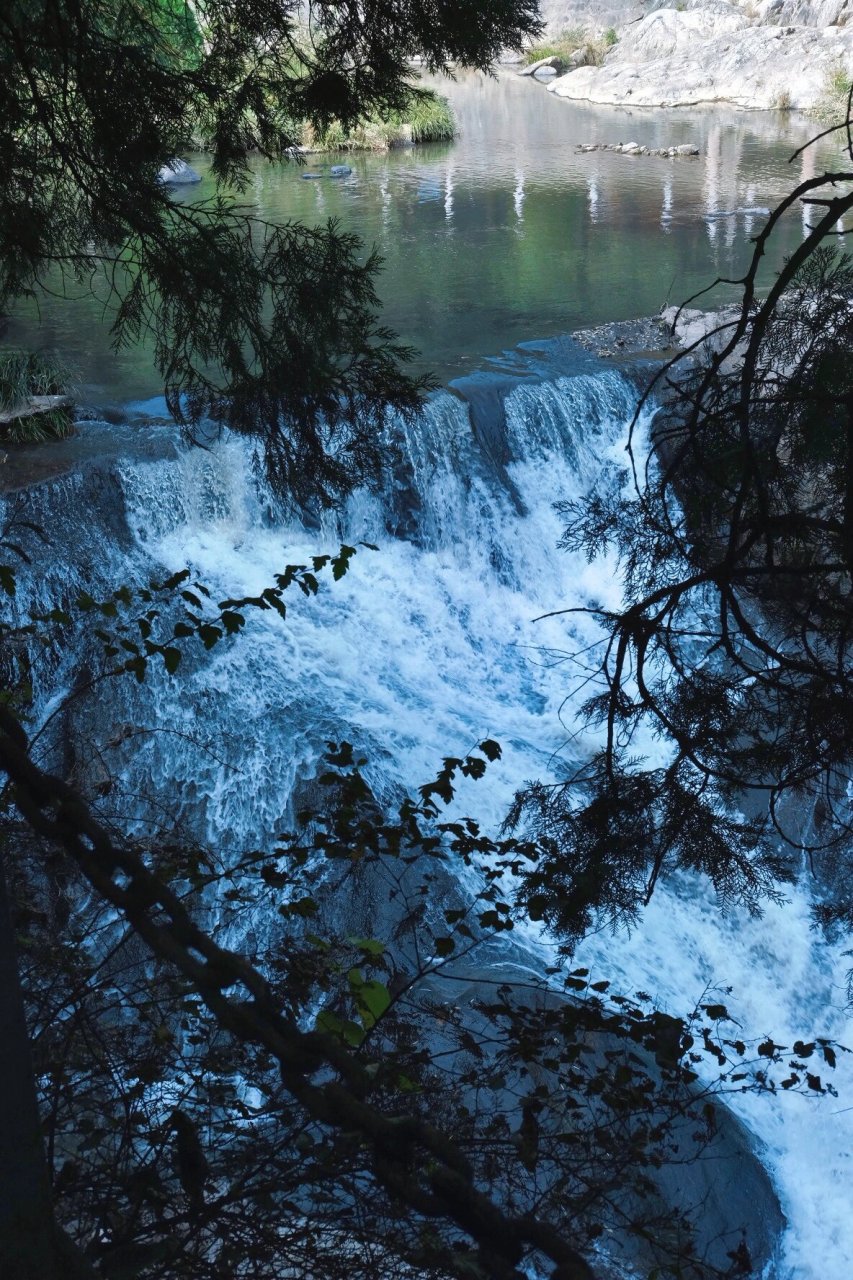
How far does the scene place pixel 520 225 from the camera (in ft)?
46.5

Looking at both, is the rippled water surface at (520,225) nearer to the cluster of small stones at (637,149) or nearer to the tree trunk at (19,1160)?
the cluster of small stones at (637,149)

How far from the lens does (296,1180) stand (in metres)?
1.51

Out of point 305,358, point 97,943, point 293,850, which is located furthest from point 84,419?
point 293,850

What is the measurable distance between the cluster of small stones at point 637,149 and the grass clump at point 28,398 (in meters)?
14.2

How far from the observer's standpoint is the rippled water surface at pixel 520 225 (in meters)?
10.3

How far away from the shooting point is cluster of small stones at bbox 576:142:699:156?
19.1m

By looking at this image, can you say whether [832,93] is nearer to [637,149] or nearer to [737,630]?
[637,149]

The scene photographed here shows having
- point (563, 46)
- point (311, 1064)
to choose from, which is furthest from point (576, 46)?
point (311, 1064)

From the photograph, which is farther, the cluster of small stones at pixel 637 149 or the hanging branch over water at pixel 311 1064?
the cluster of small stones at pixel 637 149

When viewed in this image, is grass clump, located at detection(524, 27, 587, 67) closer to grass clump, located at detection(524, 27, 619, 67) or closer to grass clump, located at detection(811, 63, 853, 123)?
grass clump, located at detection(524, 27, 619, 67)

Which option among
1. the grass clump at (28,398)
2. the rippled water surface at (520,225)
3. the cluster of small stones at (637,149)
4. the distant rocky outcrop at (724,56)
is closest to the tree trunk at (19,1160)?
the grass clump at (28,398)

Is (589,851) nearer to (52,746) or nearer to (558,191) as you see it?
(52,746)

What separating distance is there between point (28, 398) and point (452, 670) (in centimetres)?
349

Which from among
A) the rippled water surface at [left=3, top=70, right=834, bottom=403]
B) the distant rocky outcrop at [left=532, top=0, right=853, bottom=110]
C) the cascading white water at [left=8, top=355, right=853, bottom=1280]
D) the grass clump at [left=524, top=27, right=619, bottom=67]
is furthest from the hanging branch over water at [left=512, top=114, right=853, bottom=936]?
the grass clump at [left=524, top=27, right=619, bottom=67]
